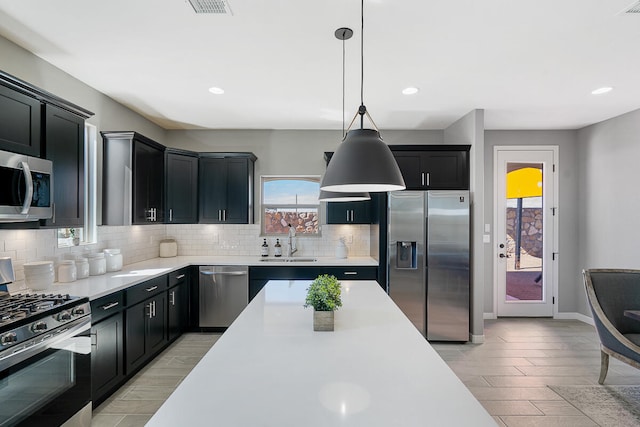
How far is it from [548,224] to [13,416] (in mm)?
5916

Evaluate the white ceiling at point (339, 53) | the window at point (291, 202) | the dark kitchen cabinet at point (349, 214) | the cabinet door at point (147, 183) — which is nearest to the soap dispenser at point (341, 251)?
the dark kitchen cabinet at point (349, 214)

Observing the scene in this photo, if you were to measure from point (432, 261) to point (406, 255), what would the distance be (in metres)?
0.31

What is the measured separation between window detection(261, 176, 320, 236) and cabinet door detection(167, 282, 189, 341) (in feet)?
4.72

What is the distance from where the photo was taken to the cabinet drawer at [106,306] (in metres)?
2.48

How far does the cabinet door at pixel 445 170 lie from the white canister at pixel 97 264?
3753mm

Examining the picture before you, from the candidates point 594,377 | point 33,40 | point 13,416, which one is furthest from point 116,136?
point 594,377

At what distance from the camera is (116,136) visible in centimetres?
349

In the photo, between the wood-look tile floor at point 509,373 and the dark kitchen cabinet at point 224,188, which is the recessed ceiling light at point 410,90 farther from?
the wood-look tile floor at point 509,373

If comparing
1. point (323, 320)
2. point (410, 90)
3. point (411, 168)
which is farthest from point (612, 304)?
point (323, 320)

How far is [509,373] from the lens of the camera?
3199 millimetres

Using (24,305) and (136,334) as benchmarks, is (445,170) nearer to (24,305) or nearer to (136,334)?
(136,334)

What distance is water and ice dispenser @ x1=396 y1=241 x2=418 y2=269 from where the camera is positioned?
404cm

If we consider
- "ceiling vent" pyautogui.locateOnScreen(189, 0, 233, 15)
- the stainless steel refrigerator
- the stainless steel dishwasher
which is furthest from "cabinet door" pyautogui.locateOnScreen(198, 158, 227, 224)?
"ceiling vent" pyautogui.locateOnScreen(189, 0, 233, 15)

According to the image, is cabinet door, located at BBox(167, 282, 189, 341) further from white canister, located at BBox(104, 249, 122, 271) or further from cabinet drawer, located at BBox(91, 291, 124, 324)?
cabinet drawer, located at BBox(91, 291, 124, 324)
